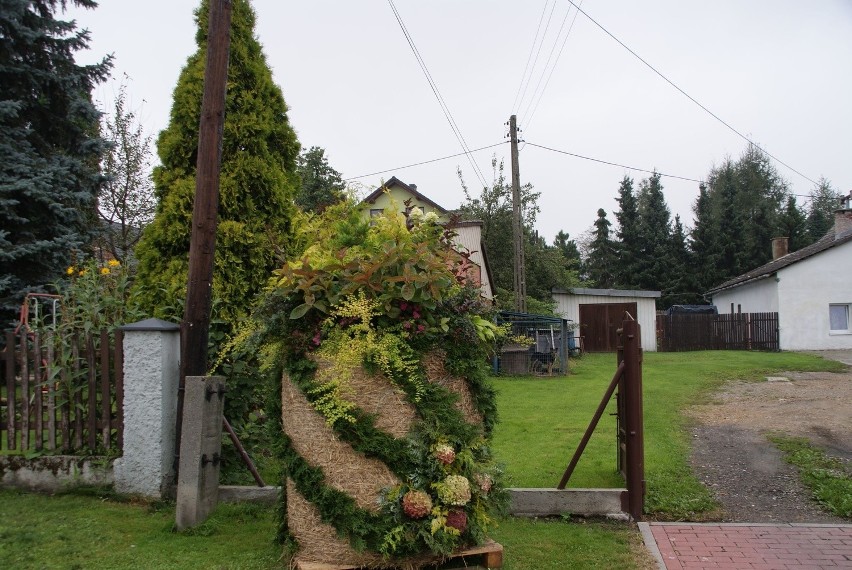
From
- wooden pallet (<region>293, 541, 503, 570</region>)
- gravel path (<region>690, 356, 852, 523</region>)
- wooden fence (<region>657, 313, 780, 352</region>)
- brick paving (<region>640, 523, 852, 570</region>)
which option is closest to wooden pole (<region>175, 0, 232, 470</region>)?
wooden pallet (<region>293, 541, 503, 570</region>)

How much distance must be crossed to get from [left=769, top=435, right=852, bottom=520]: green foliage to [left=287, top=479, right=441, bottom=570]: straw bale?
12.7 ft

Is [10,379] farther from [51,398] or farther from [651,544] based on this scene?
[651,544]

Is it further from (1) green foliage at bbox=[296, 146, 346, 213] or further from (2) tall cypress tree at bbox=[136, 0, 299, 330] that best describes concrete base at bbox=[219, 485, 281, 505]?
(1) green foliage at bbox=[296, 146, 346, 213]

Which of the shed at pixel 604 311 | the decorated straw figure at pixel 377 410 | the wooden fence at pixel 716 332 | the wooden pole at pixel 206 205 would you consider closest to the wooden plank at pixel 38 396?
the wooden pole at pixel 206 205

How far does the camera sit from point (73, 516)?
17.1ft

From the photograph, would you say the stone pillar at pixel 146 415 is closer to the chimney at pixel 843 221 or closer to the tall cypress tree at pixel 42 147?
the tall cypress tree at pixel 42 147

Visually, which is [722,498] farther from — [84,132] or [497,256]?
[497,256]

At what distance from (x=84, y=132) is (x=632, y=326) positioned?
1406 centimetres

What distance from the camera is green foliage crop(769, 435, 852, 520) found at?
558 cm

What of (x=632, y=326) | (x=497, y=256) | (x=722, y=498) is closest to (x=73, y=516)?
(x=632, y=326)

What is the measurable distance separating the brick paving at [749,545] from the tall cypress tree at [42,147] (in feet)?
38.3

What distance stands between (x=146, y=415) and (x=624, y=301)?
23.9 metres

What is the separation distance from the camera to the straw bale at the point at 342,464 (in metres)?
3.91

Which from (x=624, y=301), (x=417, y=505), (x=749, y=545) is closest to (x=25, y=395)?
(x=417, y=505)
